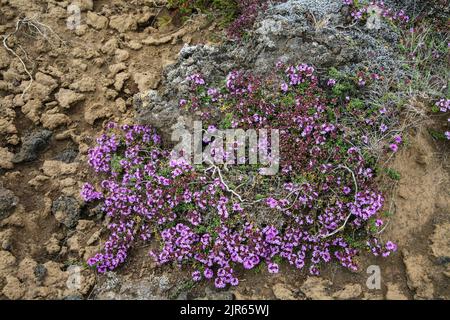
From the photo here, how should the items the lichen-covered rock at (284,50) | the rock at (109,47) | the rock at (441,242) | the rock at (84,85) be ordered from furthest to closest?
the rock at (109,47) → the rock at (84,85) → the lichen-covered rock at (284,50) → the rock at (441,242)

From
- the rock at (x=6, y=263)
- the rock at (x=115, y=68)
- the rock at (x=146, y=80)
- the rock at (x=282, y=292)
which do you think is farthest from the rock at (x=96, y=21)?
the rock at (x=282, y=292)

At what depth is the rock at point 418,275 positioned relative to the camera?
3707mm

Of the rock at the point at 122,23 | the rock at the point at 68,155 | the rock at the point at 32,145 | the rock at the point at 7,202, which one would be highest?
the rock at the point at 122,23

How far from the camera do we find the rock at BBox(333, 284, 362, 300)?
3754 millimetres

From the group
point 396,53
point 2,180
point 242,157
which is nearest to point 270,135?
point 242,157

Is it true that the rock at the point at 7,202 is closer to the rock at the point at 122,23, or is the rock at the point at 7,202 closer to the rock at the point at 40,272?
the rock at the point at 40,272

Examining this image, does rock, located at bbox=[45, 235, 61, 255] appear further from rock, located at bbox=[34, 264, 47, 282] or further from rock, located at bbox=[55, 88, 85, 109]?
rock, located at bbox=[55, 88, 85, 109]

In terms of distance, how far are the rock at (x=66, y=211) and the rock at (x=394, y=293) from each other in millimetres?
2924

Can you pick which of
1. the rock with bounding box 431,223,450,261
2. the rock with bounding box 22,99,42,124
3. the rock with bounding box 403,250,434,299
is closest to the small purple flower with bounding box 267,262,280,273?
the rock with bounding box 403,250,434,299

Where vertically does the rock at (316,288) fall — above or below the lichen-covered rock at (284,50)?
below

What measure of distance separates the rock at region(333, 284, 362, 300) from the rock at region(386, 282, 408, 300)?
228mm

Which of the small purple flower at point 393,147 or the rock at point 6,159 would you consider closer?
the small purple flower at point 393,147

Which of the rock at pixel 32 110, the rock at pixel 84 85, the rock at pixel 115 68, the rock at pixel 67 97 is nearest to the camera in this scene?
the rock at pixel 32 110

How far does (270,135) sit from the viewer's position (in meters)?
4.32
